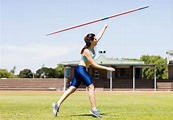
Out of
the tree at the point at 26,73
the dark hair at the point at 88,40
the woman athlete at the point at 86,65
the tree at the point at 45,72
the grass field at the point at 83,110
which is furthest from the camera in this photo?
the tree at the point at 26,73

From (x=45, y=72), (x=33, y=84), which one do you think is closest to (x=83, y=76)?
(x=33, y=84)

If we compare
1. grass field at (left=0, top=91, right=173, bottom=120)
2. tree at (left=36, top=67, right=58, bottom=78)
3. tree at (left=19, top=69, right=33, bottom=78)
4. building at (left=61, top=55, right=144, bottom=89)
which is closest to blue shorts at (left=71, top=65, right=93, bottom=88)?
grass field at (left=0, top=91, right=173, bottom=120)

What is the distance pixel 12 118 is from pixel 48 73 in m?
84.2

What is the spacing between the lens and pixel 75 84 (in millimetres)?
10297

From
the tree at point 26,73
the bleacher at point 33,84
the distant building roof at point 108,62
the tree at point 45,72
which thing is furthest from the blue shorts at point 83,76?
the tree at point 26,73

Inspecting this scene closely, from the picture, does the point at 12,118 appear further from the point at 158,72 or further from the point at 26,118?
the point at 158,72

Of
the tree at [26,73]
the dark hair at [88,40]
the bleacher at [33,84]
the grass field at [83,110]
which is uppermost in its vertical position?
the tree at [26,73]

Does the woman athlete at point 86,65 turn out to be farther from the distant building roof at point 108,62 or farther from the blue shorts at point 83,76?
the distant building roof at point 108,62

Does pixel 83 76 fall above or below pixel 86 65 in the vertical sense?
below

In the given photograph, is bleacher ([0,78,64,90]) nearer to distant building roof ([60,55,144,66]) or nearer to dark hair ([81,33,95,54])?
distant building roof ([60,55,144,66])

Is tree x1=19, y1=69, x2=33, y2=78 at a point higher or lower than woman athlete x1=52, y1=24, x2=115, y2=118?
higher

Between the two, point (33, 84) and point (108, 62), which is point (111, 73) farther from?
point (33, 84)

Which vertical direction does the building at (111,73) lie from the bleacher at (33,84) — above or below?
above

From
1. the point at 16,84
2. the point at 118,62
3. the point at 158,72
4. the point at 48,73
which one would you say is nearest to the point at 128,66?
the point at 118,62
